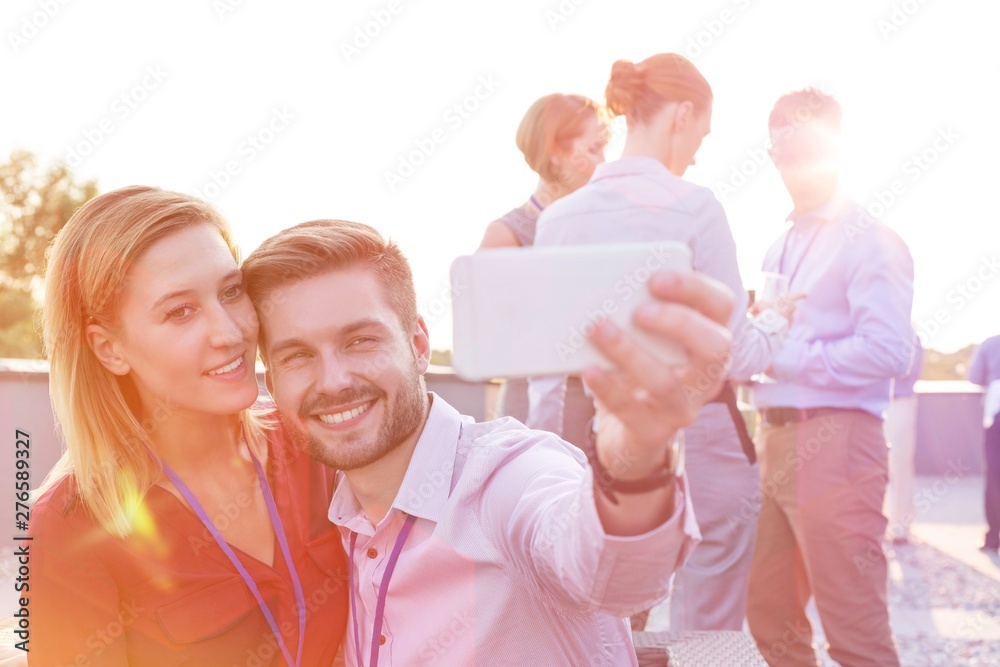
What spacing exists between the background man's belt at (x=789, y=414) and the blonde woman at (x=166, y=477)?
1662 mm

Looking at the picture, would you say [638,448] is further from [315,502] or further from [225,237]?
[225,237]

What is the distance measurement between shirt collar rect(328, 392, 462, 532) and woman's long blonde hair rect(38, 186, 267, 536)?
40cm

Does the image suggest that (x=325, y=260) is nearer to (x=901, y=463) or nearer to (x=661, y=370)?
(x=661, y=370)

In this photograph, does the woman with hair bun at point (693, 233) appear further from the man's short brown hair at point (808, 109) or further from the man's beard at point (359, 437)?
the man's beard at point (359, 437)

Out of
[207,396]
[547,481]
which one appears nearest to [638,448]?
[547,481]

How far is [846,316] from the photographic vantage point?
2.92m

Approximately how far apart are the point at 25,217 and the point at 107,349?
19397 mm

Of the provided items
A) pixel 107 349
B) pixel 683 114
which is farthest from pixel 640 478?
pixel 683 114

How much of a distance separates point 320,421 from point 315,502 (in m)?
0.35

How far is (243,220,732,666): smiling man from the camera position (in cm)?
111

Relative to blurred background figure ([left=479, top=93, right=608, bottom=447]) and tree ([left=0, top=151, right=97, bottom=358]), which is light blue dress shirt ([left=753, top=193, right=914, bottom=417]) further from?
tree ([left=0, top=151, right=97, bottom=358])

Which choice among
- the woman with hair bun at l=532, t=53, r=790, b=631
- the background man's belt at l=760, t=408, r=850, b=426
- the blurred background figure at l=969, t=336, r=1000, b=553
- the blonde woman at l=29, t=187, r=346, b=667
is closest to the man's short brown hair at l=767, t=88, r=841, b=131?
the woman with hair bun at l=532, t=53, r=790, b=631

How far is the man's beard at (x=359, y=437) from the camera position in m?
1.81

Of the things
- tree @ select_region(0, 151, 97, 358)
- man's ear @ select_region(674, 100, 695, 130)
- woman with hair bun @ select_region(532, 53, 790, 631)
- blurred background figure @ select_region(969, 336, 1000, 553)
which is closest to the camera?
woman with hair bun @ select_region(532, 53, 790, 631)
